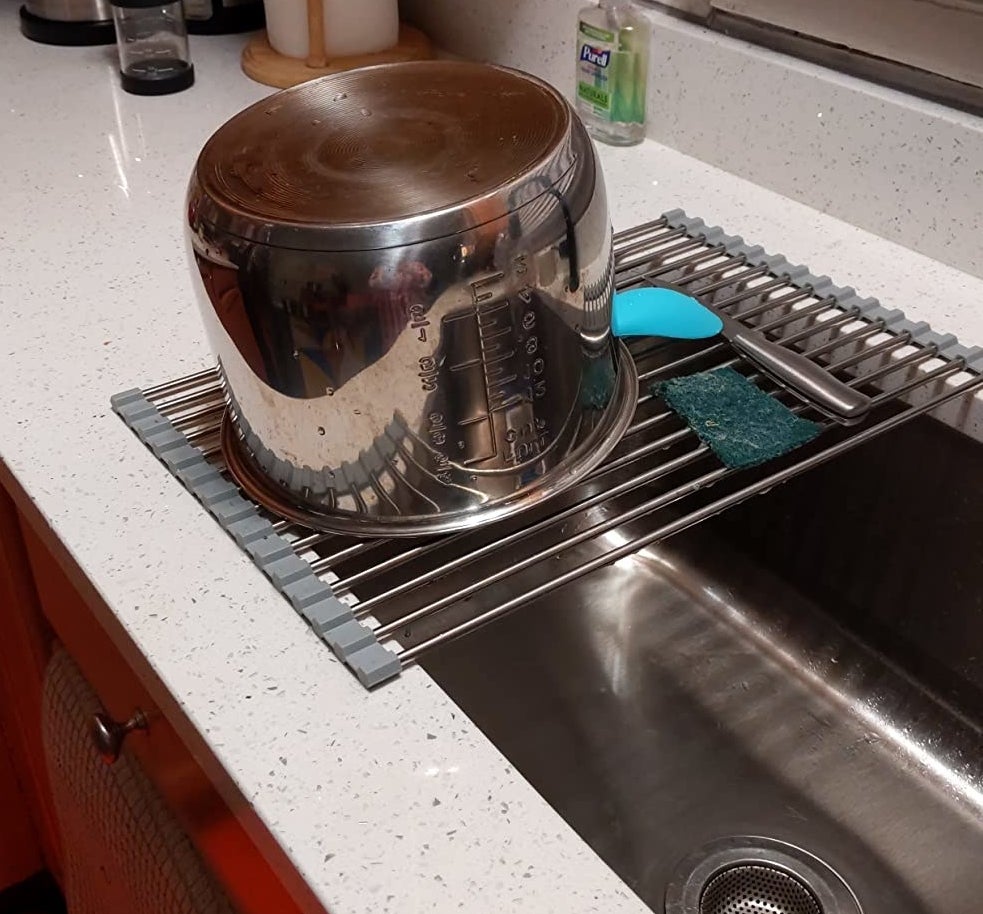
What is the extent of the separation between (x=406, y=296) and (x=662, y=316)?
0.26 m

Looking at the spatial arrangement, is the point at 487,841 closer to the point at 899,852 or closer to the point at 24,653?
the point at 899,852

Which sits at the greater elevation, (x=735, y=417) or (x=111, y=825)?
(x=735, y=417)

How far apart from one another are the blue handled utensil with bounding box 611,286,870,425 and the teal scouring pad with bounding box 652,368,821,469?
2cm

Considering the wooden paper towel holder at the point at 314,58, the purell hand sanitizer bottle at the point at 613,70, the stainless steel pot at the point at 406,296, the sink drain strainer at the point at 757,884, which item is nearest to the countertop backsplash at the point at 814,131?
the purell hand sanitizer bottle at the point at 613,70

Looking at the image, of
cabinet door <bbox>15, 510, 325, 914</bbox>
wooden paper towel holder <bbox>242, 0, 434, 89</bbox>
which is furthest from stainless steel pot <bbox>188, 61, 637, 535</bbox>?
wooden paper towel holder <bbox>242, 0, 434, 89</bbox>

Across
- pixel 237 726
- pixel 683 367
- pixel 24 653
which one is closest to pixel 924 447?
pixel 683 367

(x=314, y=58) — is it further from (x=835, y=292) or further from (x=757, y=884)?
(x=757, y=884)

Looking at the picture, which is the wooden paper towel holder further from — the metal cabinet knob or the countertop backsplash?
the metal cabinet knob

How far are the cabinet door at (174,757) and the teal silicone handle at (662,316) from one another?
36 centimetres

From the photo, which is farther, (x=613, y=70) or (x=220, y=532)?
(x=613, y=70)

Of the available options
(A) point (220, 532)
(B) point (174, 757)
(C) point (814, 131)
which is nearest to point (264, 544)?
(A) point (220, 532)

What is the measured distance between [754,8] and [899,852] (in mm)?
670

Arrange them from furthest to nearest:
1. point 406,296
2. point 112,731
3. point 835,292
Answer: point 835,292 → point 112,731 → point 406,296

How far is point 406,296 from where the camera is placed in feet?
1.81
